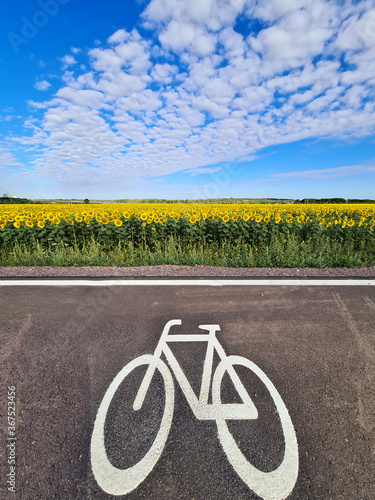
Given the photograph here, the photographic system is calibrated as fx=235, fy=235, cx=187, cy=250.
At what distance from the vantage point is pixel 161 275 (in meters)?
4.58

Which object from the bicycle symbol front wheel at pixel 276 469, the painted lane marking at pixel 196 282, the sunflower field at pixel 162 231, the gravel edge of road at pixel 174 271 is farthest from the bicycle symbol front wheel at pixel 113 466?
the sunflower field at pixel 162 231

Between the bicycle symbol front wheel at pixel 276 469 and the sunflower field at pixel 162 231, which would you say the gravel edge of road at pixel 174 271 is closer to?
the sunflower field at pixel 162 231

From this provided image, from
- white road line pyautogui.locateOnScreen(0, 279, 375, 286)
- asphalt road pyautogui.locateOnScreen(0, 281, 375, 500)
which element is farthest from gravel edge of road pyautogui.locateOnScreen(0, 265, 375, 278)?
asphalt road pyautogui.locateOnScreen(0, 281, 375, 500)

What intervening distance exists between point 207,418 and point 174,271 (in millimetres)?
3237

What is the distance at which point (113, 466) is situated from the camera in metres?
1.49

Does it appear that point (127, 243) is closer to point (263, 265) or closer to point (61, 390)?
point (263, 265)

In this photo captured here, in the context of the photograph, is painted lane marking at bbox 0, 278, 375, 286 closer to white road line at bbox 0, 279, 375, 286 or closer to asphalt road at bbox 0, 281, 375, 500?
white road line at bbox 0, 279, 375, 286

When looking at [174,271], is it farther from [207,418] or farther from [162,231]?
[207,418]

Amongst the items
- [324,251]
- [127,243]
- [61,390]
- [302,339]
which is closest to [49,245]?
[127,243]

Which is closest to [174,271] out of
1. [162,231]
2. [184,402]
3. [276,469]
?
[162,231]

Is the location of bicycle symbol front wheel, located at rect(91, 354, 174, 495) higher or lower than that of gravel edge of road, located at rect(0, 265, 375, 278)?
lower

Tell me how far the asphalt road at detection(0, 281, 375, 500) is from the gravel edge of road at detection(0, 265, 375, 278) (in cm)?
127

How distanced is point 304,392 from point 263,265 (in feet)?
11.4

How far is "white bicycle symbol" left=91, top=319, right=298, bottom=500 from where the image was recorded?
1413 millimetres
